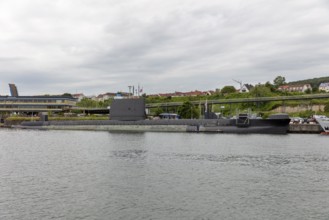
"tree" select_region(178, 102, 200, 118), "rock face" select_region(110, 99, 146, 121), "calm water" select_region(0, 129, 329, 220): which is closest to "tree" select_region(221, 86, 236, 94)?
"tree" select_region(178, 102, 200, 118)

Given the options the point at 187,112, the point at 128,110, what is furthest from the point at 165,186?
the point at 187,112

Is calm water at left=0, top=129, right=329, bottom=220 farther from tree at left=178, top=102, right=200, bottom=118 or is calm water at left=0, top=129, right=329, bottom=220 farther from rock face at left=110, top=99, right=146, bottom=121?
tree at left=178, top=102, right=200, bottom=118

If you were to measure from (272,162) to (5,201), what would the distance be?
21283 mm

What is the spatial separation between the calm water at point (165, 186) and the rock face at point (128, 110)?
41.9m

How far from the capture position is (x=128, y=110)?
78812 mm

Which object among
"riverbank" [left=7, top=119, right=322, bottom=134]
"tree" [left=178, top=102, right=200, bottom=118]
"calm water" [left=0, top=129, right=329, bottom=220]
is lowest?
"calm water" [left=0, top=129, right=329, bottom=220]

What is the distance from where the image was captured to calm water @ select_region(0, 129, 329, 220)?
17.6 metres

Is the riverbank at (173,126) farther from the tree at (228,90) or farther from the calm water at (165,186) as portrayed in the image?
the tree at (228,90)

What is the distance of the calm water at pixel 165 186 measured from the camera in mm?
17562

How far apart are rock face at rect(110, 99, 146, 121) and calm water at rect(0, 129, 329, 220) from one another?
41.9m

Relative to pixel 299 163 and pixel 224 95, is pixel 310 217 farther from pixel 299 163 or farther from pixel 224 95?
pixel 224 95

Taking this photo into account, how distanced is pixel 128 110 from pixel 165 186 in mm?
57020

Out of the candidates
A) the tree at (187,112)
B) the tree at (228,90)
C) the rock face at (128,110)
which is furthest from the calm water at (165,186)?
the tree at (228,90)

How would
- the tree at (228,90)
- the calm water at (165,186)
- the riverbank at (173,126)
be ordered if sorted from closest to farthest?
the calm water at (165,186) → the riverbank at (173,126) → the tree at (228,90)
